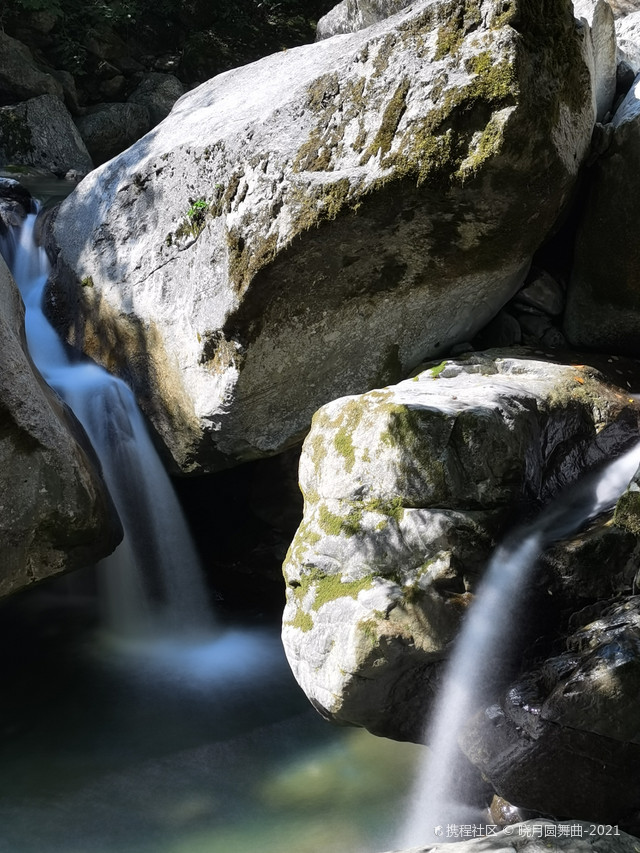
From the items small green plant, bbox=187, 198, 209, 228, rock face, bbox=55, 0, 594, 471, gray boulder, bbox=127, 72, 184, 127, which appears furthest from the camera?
gray boulder, bbox=127, 72, 184, 127

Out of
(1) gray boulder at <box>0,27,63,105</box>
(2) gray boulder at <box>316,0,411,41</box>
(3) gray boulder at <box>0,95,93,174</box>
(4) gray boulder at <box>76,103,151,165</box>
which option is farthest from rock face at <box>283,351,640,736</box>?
(1) gray boulder at <box>0,27,63,105</box>

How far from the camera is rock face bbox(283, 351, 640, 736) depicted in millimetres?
3234

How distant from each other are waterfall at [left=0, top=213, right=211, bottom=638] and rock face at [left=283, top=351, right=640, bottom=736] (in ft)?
6.69

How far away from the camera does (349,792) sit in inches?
149

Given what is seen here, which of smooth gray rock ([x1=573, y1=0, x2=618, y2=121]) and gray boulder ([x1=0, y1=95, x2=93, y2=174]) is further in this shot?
gray boulder ([x1=0, y1=95, x2=93, y2=174])

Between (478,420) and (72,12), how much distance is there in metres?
16.7

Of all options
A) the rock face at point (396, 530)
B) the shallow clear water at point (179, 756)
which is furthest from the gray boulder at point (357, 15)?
the shallow clear water at point (179, 756)

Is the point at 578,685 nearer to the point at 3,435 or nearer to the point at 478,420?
the point at 478,420

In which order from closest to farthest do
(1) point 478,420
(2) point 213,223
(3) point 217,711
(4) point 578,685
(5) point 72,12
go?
(4) point 578,685 < (1) point 478,420 < (3) point 217,711 < (2) point 213,223 < (5) point 72,12

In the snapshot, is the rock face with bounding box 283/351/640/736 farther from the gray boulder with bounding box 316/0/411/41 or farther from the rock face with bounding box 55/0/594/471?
the gray boulder with bounding box 316/0/411/41

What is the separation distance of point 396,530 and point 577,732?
107 centimetres

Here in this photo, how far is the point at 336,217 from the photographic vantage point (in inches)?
168

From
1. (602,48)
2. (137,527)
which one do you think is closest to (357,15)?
(602,48)

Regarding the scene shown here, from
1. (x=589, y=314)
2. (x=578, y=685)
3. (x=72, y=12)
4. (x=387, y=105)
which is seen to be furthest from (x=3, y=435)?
(x=72, y=12)
